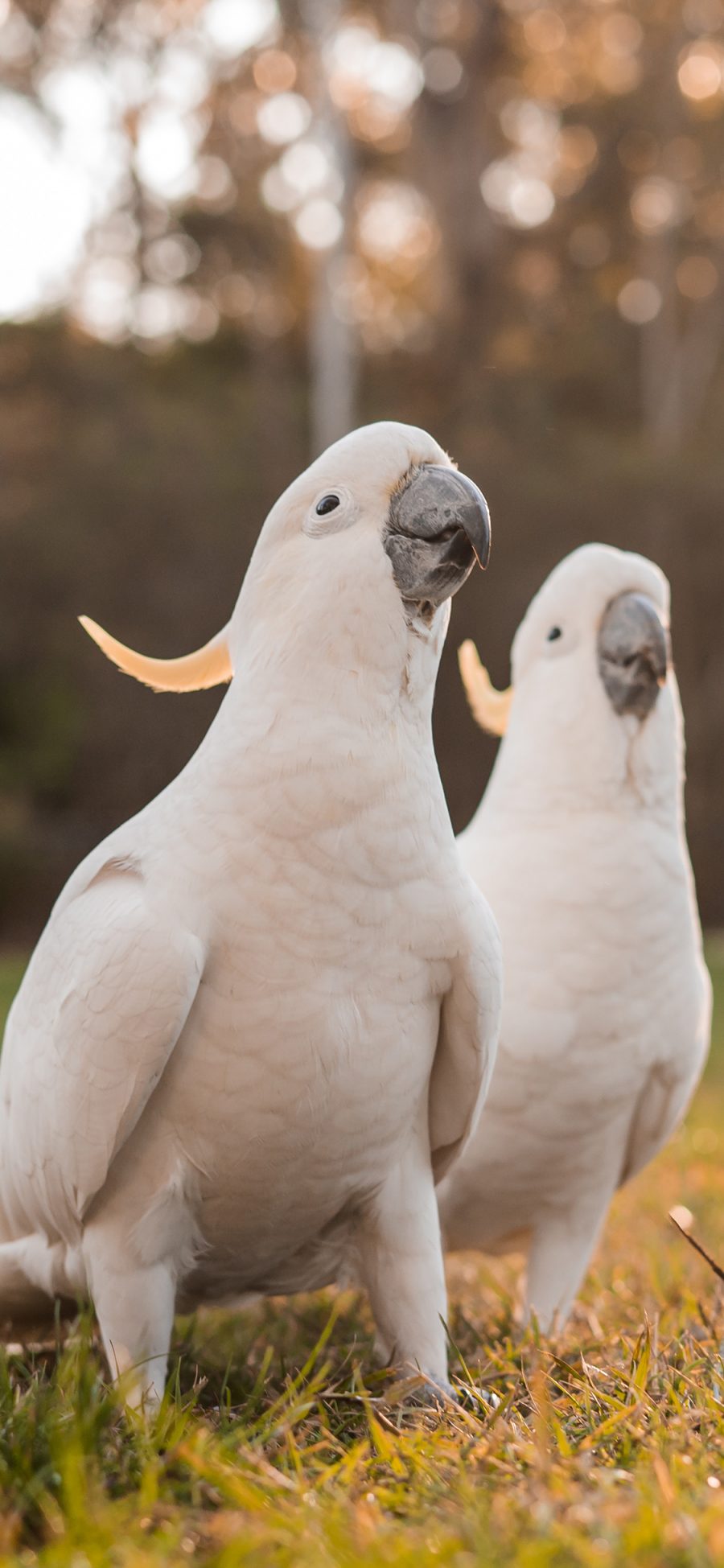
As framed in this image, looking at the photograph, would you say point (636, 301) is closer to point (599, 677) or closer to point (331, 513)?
point (599, 677)

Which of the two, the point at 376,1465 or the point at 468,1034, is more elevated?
the point at 468,1034

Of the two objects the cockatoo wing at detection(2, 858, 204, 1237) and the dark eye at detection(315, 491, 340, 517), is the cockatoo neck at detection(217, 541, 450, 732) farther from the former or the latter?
the cockatoo wing at detection(2, 858, 204, 1237)

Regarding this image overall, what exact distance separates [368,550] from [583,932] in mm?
1122

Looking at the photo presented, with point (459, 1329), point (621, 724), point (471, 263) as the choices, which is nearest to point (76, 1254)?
point (459, 1329)

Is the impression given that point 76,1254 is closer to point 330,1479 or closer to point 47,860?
point 330,1479

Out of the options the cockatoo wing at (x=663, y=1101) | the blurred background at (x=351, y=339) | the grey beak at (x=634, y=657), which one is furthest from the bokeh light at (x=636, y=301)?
the cockatoo wing at (x=663, y=1101)

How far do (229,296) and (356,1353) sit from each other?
46.5 ft

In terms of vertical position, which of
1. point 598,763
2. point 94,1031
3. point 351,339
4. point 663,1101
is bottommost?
point 94,1031

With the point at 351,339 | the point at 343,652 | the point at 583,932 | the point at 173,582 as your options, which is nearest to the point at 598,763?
the point at 583,932

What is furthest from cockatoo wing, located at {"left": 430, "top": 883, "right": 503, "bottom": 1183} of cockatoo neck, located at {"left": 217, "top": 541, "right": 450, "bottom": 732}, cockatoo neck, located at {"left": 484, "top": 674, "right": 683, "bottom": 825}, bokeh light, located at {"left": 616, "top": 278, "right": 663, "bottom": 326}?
bokeh light, located at {"left": 616, "top": 278, "right": 663, "bottom": 326}

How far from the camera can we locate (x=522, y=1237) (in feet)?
11.5

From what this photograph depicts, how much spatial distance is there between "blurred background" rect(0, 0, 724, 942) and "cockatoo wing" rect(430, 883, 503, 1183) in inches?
340

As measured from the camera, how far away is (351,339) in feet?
49.7

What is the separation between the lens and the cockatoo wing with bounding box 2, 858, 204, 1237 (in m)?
2.20
